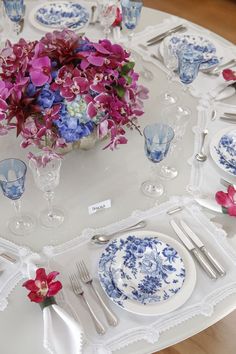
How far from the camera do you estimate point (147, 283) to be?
3.22 feet

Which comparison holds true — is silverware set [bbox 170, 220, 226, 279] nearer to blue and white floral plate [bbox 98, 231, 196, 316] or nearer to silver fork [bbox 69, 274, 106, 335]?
blue and white floral plate [bbox 98, 231, 196, 316]

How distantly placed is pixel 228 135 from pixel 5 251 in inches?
28.4

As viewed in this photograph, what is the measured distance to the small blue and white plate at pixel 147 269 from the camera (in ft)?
3.15

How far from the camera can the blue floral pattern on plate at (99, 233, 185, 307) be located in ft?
3.13

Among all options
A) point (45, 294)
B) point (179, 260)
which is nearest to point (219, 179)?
point (179, 260)

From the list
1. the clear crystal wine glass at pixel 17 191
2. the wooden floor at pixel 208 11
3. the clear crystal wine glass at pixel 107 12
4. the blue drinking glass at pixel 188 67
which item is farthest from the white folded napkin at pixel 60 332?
the wooden floor at pixel 208 11

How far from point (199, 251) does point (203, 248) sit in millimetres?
12

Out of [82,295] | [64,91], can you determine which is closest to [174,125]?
[64,91]

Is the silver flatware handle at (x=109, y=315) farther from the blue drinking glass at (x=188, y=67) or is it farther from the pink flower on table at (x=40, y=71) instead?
the blue drinking glass at (x=188, y=67)

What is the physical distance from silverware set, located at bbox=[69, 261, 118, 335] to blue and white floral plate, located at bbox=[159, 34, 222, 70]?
0.92 metres

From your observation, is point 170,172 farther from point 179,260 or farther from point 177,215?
point 179,260

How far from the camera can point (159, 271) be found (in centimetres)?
100

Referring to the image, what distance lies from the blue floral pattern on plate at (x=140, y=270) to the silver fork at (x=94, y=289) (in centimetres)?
2

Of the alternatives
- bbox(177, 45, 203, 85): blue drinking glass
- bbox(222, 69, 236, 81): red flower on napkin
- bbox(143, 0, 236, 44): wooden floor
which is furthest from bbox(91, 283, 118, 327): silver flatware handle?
bbox(143, 0, 236, 44): wooden floor
